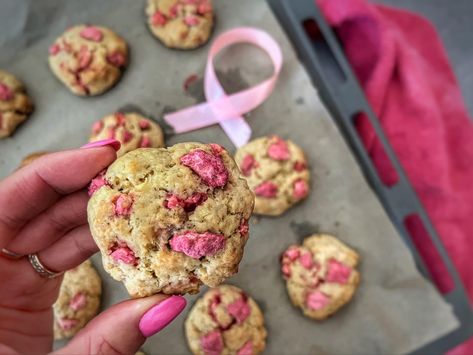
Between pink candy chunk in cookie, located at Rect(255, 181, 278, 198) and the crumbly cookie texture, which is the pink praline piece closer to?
the crumbly cookie texture

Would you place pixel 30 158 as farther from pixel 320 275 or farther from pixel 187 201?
pixel 320 275

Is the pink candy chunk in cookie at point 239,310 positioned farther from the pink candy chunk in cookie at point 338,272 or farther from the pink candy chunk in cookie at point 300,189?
the pink candy chunk in cookie at point 300,189

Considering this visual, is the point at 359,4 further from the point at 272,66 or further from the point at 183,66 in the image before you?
the point at 183,66

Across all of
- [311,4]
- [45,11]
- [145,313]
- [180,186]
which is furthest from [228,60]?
[145,313]

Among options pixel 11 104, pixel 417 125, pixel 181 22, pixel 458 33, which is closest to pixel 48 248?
pixel 11 104

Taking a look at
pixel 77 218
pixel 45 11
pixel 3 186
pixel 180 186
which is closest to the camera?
pixel 180 186

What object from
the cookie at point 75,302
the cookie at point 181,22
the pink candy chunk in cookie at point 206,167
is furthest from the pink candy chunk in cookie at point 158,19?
the pink candy chunk in cookie at point 206,167
